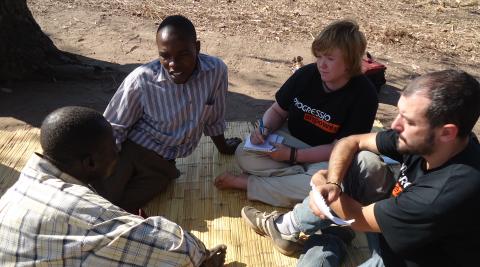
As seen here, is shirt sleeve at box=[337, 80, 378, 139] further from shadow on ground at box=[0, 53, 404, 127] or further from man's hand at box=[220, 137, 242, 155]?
shadow on ground at box=[0, 53, 404, 127]

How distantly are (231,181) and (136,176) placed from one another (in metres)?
0.60

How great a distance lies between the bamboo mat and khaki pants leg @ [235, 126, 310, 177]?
0.63ft

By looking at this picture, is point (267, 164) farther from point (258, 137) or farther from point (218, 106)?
point (218, 106)

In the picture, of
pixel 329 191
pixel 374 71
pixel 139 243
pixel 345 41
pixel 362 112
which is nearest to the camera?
pixel 139 243

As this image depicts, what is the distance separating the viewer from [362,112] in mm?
2645

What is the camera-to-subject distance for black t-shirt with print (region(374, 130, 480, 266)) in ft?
5.09

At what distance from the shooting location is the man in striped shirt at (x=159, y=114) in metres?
2.70

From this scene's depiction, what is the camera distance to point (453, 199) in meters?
1.55

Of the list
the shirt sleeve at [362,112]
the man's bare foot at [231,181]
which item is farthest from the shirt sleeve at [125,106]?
the shirt sleeve at [362,112]

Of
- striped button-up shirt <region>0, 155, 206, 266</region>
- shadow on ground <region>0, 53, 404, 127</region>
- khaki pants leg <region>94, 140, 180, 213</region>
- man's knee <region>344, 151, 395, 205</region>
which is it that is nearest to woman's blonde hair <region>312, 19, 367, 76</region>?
man's knee <region>344, 151, 395, 205</region>

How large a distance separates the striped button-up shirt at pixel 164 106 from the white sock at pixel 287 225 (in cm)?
81

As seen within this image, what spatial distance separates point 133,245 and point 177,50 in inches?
48.3

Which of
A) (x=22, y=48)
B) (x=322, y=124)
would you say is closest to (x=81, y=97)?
(x=22, y=48)

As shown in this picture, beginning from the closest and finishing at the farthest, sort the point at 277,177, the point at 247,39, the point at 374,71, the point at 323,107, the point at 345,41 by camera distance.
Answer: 1. the point at 345,41
2. the point at 323,107
3. the point at 277,177
4. the point at 374,71
5. the point at 247,39
